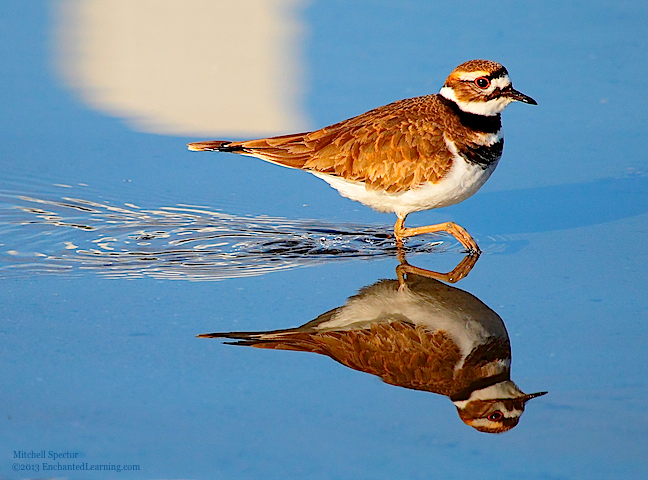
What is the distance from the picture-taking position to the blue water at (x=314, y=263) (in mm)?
4418

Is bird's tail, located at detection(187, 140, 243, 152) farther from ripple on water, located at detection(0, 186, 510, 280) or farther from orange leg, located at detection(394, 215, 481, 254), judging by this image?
orange leg, located at detection(394, 215, 481, 254)

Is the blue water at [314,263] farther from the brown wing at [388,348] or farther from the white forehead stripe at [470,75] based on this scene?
the white forehead stripe at [470,75]

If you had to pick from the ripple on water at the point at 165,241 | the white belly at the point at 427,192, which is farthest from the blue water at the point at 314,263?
the white belly at the point at 427,192

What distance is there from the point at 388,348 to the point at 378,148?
243 centimetres

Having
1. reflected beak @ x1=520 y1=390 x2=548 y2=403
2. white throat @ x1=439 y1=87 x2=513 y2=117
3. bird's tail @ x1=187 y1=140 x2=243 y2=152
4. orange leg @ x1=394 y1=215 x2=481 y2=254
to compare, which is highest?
white throat @ x1=439 y1=87 x2=513 y2=117

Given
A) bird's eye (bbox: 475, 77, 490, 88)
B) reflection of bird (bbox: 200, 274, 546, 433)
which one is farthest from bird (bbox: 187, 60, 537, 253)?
reflection of bird (bbox: 200, 274, 546, 433)

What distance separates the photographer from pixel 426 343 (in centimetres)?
541

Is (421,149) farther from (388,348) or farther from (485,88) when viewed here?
(388,348)

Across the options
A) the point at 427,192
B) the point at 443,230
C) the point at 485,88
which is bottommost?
the point at 443,230

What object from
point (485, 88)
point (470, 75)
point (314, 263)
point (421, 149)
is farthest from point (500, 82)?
point (314, 263)

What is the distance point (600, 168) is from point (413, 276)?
8.32ft

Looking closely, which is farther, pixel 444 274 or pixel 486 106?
pixel 486 106

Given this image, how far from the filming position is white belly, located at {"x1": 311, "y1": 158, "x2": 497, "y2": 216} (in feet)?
23.0

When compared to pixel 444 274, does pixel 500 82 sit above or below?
above
